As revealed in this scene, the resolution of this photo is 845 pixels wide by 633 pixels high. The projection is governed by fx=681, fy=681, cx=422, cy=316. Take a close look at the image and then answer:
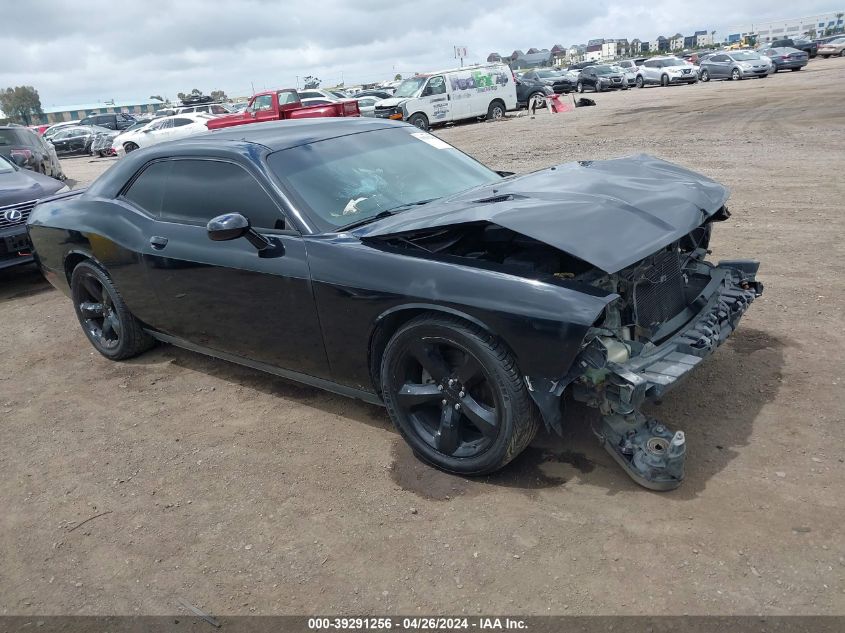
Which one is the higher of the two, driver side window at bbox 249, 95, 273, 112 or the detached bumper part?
driver side window at bbox 249, 95, 273, 112

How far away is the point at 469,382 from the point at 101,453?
225 centimetres

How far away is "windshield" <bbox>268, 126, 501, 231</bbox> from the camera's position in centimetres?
368

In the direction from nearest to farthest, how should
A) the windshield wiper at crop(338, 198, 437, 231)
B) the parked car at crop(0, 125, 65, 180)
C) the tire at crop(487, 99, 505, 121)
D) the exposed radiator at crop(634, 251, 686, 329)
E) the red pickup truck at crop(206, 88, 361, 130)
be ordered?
the exposed radiator at crop(634, 251, 686, 329) < the windshield wiper at crop(338, 198, 437, 231) < the parked car at crop(0, 125, 65, 180) < the red pickup truck at crop(206, 88, 361, 130) < the tire at crop(487, 99, 505, 121)

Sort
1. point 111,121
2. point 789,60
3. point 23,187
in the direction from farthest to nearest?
point 111,121, point 789,60, point 23,187

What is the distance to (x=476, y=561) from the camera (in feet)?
8.80

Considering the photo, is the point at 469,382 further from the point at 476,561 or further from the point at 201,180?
the point at 201,180

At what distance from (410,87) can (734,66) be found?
17440 millimetres

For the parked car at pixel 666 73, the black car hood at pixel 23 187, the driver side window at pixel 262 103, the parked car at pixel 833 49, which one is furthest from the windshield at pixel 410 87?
the parked car at pixel 833 49

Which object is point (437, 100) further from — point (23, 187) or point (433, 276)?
point (433, 276)

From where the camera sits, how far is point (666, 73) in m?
34.4

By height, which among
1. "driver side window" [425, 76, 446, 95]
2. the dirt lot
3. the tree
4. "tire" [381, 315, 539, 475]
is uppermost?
the tree

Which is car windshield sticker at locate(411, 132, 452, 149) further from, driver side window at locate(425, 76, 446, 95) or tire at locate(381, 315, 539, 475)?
driver side window at locate(425, 76, 446, 95)

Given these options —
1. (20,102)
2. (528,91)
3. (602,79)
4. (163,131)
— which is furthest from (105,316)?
(20,102)

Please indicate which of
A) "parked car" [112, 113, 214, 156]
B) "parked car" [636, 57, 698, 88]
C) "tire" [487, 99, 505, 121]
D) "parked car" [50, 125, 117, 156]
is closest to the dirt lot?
"tire" [487, 99, 505, 121]
